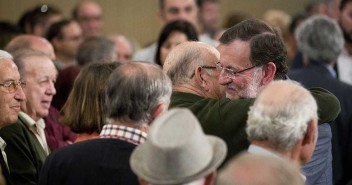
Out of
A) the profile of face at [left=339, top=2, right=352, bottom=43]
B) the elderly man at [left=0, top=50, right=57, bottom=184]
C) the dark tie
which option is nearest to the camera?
the dark tie

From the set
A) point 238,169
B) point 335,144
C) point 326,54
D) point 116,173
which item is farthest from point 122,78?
point 326,54

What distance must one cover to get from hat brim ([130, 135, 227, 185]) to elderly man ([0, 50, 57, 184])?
195 centimetres

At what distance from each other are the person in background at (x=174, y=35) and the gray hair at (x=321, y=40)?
3.33 feet

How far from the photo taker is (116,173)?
4965 millimetres

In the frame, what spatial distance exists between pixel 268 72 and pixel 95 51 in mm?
3908

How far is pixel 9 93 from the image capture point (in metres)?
6.33

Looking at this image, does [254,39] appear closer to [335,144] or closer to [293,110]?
[293,110]

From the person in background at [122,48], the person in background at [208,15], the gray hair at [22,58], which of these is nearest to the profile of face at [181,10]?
the person in background at [122,48]

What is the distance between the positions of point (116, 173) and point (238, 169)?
115cm

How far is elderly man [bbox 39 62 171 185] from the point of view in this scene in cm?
497

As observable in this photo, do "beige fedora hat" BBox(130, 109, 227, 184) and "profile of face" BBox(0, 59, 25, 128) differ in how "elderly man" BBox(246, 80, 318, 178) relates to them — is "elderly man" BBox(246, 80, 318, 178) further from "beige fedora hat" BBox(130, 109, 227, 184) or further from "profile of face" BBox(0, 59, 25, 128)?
"profile of face" BBox(0, 59, 25, 128)

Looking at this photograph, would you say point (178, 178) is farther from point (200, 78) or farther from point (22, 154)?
point (22, 154)

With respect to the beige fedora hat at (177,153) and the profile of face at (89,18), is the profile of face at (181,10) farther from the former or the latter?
the beige fedora hat at (177,153)

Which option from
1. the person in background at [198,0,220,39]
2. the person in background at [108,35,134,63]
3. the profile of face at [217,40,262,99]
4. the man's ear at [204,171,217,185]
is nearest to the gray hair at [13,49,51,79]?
the profile of face at [217,40,262,99]
